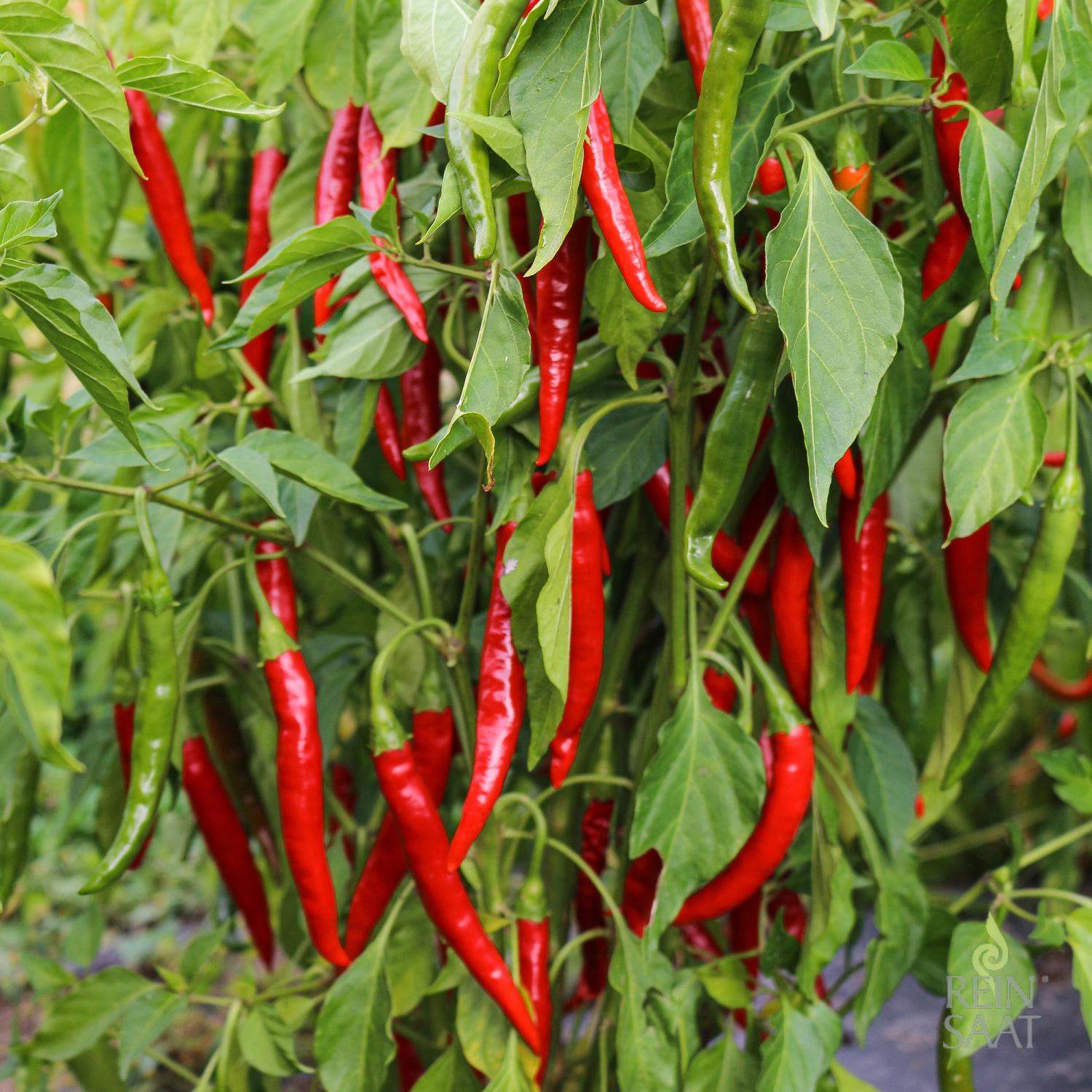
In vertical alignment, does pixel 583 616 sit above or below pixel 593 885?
above

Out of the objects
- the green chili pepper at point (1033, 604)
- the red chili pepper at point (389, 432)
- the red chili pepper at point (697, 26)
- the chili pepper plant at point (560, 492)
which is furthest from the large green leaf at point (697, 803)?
the red chili pepper at point (697, 26)

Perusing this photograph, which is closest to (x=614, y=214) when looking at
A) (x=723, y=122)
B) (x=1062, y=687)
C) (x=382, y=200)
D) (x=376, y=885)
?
(x=723, y=122)

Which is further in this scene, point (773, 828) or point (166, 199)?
point (166, 199)

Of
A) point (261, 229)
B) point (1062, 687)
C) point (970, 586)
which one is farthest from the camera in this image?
point (1062, 687)

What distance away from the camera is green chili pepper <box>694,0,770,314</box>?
60cm

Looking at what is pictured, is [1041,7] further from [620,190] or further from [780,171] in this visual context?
[620,190]

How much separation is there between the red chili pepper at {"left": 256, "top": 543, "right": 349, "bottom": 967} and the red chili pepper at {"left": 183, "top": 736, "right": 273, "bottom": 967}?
199mm

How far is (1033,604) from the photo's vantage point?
2.82ft

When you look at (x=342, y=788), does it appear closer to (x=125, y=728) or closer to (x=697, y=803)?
(x=125, y=728)

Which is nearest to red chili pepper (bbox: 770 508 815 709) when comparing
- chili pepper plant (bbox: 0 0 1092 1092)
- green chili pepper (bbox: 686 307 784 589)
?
chili pepper plant (bbox: 0 0 1092 1092)

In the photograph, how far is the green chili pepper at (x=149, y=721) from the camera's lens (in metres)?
0.82

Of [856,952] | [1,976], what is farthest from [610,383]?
[1,976]

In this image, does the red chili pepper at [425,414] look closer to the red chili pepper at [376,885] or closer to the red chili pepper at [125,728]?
the red chili pepper at [376,885]

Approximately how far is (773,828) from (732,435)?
0.33 m
